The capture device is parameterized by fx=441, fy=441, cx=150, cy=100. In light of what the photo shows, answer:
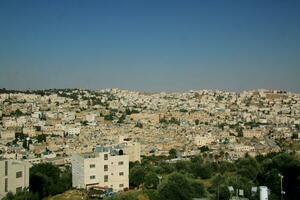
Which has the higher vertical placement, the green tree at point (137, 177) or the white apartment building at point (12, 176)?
the white apartment building at point (12, 176)

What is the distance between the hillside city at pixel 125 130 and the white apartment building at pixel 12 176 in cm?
5

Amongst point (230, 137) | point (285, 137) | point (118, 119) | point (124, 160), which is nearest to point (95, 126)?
point (118, 119)

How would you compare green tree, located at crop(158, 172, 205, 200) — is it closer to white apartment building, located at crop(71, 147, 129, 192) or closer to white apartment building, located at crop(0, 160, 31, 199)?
white apartment building, located at crop(71, 147, 129, 192)

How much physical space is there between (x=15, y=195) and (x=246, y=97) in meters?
82.3

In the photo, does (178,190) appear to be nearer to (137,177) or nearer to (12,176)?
(137,177)

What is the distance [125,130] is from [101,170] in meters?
29.7

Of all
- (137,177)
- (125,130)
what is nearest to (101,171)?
(137,177)

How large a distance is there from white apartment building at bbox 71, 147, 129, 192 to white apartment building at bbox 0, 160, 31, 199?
116 inches

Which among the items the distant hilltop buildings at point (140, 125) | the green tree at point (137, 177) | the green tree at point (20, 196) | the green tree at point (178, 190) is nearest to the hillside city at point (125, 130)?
the distant hilltop buildings at point (140, 125)

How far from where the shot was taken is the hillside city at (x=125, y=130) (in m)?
19.5

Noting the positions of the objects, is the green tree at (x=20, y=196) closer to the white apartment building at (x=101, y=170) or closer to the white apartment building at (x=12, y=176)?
the white apartment building at (x=12, y=176)

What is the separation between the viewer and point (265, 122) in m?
63.4

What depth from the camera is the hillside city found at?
1949 cm

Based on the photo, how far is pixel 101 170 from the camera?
17844 millimetres
